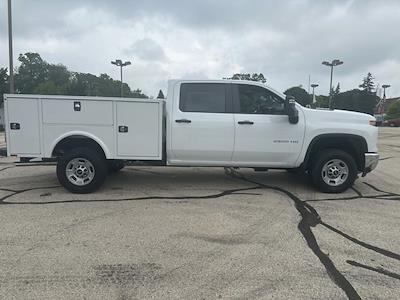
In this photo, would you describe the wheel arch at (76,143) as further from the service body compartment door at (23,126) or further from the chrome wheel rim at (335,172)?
the chrome wheel rim at (335,172)

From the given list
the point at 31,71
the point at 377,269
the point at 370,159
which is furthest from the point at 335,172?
the point at 31,71

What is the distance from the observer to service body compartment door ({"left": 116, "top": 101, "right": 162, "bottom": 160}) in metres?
6.79

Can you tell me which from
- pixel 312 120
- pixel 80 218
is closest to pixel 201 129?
pixel 312 120

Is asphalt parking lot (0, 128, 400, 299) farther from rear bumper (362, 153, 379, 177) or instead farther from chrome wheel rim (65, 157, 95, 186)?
rear bumper (362, 153, 379, 177)

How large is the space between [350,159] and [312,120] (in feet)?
3.23

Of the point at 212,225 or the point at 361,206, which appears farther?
the point at 361,206

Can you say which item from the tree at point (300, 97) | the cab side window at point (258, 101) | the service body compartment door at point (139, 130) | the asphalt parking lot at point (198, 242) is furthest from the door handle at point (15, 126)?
the tree at point (300, 97)

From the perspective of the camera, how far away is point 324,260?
4180 millimetres

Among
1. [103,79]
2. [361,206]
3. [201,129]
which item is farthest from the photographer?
[103,79]

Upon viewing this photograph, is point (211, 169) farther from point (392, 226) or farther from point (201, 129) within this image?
point (392, 226)

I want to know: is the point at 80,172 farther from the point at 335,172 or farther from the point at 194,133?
the point at 335,172

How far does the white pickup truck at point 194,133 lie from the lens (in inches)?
264

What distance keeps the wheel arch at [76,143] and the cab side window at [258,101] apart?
8.29 ft

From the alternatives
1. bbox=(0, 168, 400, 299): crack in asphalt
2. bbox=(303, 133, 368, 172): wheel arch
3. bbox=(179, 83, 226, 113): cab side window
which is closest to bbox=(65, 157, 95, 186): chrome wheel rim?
bbox=(0, 168, 400, 299): crack in asphalt
